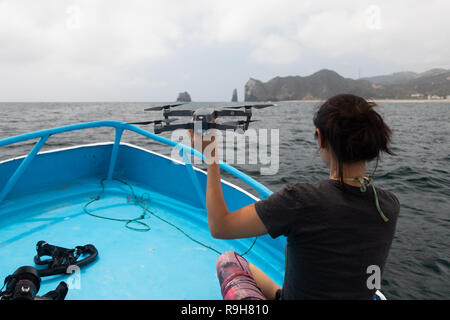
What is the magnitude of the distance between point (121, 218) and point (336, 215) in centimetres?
258

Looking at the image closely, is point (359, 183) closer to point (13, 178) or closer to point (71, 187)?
point (13, 178)

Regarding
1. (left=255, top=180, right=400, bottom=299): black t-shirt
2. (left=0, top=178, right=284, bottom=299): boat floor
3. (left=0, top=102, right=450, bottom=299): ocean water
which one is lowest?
(left=0, top=102, right=450, bottom=299): ocean water

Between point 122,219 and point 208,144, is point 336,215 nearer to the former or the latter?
point 208,144

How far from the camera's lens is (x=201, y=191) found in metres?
3.12

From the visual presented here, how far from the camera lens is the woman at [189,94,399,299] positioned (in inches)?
38.3

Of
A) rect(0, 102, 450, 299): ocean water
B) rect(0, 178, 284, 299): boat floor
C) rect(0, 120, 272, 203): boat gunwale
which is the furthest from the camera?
rect(0, 102, 450, 299): ocean water

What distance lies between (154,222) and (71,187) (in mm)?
1445

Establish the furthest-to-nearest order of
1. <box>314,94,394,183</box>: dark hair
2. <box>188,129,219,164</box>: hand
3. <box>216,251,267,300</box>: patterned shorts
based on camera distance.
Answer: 1. <box>216,251,267,300</box>: patterned shorts
2. <box>188,129,219,164</box>: hand
3. <box>314,94,394,183</box>: dark hair

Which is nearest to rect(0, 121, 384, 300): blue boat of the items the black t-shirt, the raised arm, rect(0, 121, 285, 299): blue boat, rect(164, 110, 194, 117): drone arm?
rect(0, 121, 285, 299): blue boat

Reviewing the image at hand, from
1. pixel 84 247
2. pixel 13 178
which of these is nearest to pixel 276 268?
pixel 84 247

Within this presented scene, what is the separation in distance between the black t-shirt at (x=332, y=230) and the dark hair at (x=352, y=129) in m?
0.11

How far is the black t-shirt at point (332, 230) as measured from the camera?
979 mm

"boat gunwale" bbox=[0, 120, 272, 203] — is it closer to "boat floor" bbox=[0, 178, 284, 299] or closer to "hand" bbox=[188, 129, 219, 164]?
"boat floor" bbox=[0, 178, 284, 299]

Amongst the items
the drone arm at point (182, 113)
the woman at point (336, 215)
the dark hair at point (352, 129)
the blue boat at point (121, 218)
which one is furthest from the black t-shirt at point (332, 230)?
the blue boat at point (121, 218)
